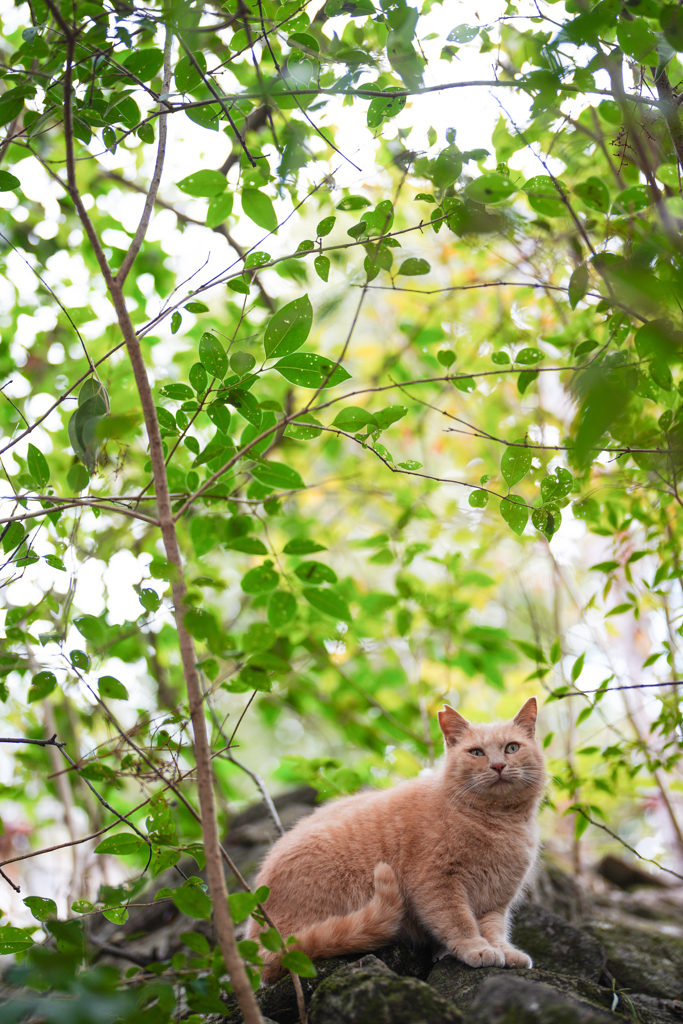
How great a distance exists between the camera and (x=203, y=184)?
69.8 inches

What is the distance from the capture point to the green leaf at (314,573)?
6.07 ft

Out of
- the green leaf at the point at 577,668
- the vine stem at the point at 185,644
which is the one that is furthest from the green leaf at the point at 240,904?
the green leaf at the point at 577,668

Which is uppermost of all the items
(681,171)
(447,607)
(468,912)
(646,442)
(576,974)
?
(681,171)

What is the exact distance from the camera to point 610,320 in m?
1.69

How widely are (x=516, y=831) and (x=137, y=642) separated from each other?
1.94 m

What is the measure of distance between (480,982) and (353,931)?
34 cm

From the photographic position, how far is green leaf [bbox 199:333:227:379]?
1.43 meters

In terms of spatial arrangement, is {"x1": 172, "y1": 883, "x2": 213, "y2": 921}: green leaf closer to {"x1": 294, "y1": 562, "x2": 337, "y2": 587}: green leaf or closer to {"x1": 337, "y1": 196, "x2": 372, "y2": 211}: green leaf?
{"x1": 294, "y1": 562, "x2": 337, "y2": 587}: green leaf

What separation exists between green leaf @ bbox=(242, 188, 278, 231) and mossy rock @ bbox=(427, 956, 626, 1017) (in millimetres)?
2056

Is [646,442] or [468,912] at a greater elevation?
[646,442]

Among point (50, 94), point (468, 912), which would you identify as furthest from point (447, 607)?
point (50, 94)

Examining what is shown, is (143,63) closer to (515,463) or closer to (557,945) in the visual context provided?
(515,463)

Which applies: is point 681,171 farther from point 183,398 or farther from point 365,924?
point 365,924

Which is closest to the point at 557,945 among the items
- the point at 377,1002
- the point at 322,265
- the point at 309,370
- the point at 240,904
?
the point at 377,1002
